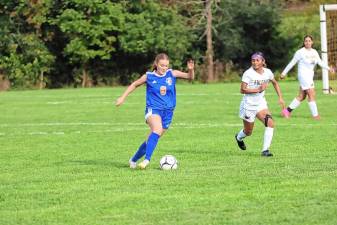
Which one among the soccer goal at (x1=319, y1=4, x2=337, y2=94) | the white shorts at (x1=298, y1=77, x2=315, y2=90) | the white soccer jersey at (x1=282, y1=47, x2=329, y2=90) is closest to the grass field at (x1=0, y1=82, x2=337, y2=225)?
the white shorts at (x1=298, y1=77, x2=315, y2=90)

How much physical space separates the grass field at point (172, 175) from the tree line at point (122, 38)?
29.7 meters

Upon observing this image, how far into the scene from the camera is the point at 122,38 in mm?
53031

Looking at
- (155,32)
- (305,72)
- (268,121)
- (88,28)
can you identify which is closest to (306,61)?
(305,72)

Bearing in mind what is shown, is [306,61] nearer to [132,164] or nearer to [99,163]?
[99,163]

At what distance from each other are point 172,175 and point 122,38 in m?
41.5

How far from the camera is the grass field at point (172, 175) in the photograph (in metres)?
8.95

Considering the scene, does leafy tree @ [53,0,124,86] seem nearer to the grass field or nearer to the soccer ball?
the grass field

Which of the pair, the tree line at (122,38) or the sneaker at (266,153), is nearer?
the sneaker at (266,153)

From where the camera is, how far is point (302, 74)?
23.1 metres

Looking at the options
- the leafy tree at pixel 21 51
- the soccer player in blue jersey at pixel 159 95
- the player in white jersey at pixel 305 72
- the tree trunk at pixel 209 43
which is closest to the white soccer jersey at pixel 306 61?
the player in white jersey at pixel 305 72

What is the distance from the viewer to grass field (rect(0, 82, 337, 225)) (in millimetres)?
8953

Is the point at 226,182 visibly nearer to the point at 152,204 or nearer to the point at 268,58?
the point at 152,204

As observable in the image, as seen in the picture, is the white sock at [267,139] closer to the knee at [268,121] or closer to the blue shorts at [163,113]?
the knee at [268,121]

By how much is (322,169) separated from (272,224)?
3970mm
